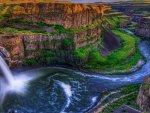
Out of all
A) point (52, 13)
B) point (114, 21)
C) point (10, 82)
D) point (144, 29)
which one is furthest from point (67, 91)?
point (114, 21)

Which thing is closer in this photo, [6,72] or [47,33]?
[6,72]

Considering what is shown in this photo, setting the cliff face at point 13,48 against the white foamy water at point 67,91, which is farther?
the cliff face at point 13,48

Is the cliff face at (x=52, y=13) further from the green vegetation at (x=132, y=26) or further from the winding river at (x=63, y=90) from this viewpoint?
the green vegetation at (x=132, y=26)

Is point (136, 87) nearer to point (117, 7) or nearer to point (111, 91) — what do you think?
point (111, 91)

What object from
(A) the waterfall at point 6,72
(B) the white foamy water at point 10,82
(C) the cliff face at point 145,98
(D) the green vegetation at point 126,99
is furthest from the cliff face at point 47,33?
(C) the cliff face at point 145,98

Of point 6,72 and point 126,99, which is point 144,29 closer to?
point 6,72

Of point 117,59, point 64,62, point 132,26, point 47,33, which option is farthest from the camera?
point 132,26
